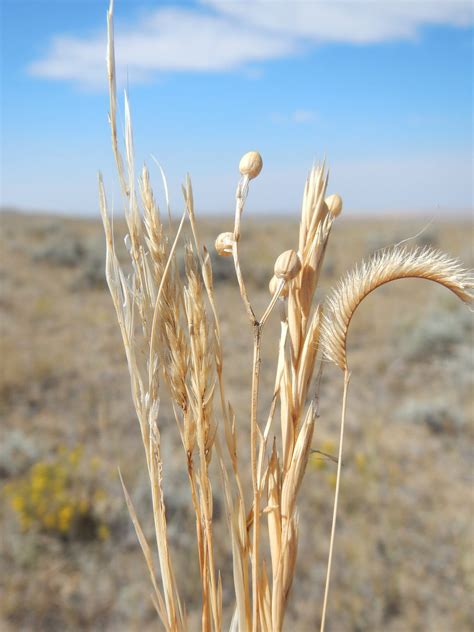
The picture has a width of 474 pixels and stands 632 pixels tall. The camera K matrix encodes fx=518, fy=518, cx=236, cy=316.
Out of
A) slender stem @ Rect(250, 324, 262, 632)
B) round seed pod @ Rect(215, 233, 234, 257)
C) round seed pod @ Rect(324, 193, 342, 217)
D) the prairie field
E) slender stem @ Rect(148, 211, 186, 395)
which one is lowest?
the prairie field

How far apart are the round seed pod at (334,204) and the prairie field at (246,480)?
26 cm

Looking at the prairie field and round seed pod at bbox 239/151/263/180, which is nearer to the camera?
round seed pod at bbox 239/151/263/180

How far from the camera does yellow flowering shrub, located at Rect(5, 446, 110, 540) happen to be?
2.96 m

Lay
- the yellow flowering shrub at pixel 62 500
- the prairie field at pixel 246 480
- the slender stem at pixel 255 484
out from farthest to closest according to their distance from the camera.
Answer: the yellow flowering shrub at pixel 62 500 < the prairie field at pixel 246 480 < the slender stem at pixel 255 484

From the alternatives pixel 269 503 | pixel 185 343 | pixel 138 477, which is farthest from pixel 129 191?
pixel 138 477

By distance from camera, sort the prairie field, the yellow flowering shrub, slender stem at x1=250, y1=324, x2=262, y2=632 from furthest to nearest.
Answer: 1. the yellow flowering shrub
2. the prairie field
3. slender stem at x1=250, y1=324, x2=262, y2=632

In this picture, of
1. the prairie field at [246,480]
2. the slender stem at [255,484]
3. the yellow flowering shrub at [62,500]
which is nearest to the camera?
the slender stem at [255,484]

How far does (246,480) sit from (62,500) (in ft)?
3.98

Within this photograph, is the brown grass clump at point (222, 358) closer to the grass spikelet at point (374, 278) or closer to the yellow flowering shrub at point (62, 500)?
the grass spikelet at point (374, 278)

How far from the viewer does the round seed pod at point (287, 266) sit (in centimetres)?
47

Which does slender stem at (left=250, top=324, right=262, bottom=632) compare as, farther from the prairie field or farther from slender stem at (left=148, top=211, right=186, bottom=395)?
the prairie field

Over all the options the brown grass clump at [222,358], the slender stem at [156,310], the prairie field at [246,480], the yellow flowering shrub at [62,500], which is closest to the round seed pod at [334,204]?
the brown grass clump at [222,358]

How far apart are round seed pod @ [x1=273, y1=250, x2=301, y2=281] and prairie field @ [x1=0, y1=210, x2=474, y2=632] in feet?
1.16

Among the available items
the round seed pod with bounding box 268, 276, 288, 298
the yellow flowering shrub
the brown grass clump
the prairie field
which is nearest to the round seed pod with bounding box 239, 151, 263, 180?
the brown grass clump
